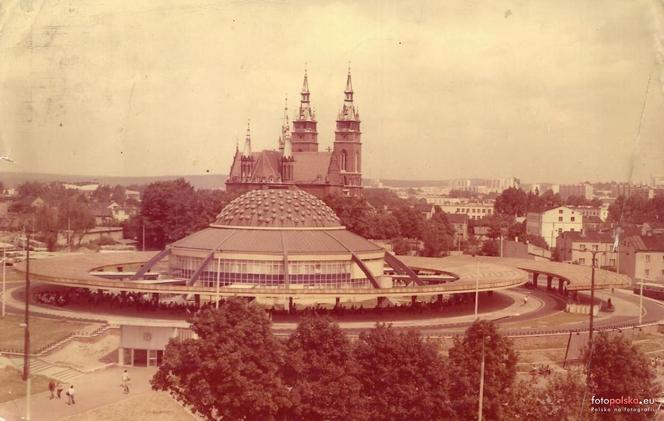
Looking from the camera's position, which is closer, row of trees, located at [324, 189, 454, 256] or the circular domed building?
the circular domed building

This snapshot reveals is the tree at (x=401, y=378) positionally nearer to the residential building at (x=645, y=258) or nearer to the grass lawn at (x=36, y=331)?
the grass lawn at (x=36, y=331)

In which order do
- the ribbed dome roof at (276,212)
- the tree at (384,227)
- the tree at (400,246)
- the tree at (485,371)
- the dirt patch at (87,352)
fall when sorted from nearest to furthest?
the tree at (485,371), the dirt patch at (87,352), the ribbed dome roof at (276,212), the tree at (400,246), the tree at (384,227)

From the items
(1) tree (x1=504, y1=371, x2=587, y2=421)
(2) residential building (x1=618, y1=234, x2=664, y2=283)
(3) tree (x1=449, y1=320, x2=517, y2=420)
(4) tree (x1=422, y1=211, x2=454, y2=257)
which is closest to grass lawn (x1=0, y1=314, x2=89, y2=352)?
(3) tree (x1=449, y1=320, x2=517, y2=420)

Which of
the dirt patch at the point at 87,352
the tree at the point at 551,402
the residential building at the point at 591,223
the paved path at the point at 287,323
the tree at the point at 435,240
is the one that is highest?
the residential building at the point at 591,223

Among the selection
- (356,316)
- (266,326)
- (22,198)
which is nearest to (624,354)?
(266,326)

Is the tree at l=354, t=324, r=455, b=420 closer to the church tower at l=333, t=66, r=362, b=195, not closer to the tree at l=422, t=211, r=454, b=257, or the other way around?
the tree at l=422, t=211, r=454, b=257

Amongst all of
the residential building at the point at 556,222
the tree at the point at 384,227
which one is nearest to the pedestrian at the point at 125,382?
the tree at the point at 384,227
